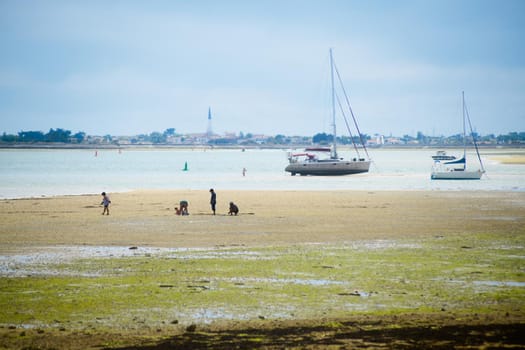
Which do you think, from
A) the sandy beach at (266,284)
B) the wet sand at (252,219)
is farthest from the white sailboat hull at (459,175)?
the sandy beach at (266,284)

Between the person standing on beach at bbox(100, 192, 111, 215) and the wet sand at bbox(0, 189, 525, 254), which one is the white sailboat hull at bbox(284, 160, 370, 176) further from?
the person standing on beach at bbox(100, 192, 111, 215)

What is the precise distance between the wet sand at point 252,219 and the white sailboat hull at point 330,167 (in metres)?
40.7

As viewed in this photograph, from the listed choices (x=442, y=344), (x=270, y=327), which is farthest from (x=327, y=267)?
(x=442, y=344)

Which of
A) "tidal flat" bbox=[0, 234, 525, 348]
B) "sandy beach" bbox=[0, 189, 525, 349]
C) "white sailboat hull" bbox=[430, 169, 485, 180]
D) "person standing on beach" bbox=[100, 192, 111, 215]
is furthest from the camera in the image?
"white sailboat hull" bbox=[430, 169, 485, 180]

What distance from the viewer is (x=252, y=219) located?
1297 inches

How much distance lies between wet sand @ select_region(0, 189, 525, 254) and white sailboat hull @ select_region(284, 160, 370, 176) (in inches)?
1601

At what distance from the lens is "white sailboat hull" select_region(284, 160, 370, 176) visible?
89312mm

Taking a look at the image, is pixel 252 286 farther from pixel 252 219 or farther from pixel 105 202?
pixel 105 202

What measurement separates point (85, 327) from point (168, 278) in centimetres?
458

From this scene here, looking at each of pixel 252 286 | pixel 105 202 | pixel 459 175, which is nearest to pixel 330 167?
pixel 459 175

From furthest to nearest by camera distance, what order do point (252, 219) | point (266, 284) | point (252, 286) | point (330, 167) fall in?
point (330, 167), point (252, 219), point (266, 284), point (252, 286)

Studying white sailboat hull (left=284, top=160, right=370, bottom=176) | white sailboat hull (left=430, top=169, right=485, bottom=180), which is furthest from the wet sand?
white sailboat hull (left=284, top=160, right=370, bottom=176)

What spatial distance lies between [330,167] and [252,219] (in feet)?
188

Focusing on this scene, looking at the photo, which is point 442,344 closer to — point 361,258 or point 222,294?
point 222,294
